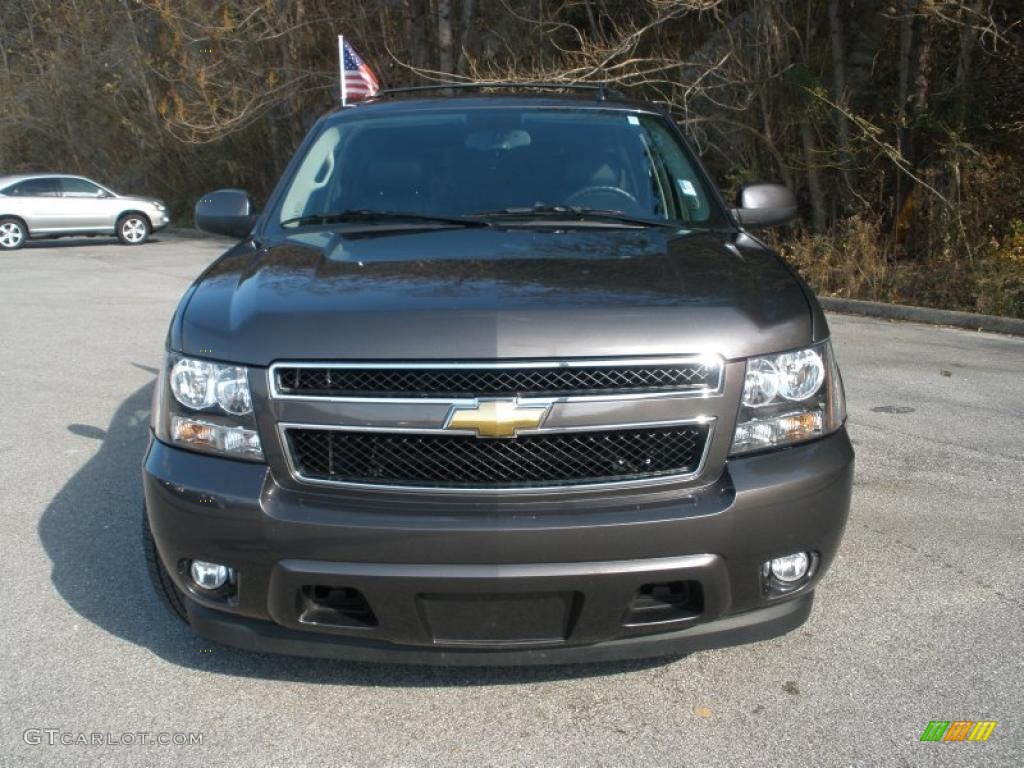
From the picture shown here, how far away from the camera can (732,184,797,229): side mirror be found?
4.48 metres

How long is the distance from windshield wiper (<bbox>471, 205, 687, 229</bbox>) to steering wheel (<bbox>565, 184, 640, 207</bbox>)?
0.37ft

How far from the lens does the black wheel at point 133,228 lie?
23.4 metres

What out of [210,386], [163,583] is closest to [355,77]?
[163,583]

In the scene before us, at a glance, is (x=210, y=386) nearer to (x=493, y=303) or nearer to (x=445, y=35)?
(x=493, y=303)

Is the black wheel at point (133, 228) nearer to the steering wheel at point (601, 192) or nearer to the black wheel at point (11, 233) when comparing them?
the black wheel at point (11, 233)

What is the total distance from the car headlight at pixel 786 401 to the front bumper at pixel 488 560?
60mm

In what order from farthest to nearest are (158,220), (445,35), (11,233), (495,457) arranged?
(158,220)
(11,233)
(445,35)
(495,457)

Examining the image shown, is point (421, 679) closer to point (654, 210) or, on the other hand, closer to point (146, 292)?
point (654, 210)

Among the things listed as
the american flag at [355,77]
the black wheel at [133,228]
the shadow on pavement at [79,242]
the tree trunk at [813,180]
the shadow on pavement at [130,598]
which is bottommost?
the shadow on pavement at [79,242]

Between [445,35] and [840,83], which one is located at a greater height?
[445,35]

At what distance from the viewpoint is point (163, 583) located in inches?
126

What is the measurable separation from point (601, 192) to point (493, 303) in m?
1.51

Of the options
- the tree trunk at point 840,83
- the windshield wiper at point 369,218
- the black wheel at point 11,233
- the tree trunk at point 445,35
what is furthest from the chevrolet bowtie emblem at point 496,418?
the black wheel at point 11,233

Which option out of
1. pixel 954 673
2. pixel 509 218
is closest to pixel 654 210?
pixel 509 218
